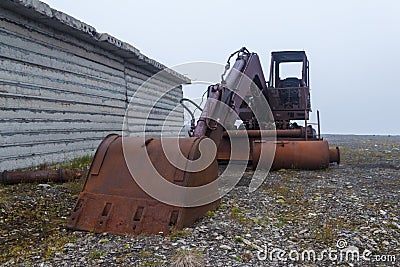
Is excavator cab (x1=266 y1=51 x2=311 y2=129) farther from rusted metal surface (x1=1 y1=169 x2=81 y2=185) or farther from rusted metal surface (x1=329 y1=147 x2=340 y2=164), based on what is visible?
rusted metal surface (x1=1 y1=169 x2=81 y2=185)

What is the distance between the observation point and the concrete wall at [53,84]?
19.5 feet

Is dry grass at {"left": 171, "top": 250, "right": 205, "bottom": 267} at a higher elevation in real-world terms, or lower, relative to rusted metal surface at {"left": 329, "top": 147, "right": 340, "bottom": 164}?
lower

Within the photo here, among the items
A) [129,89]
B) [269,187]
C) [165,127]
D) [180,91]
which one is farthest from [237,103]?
[180,91]

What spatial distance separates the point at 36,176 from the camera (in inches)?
212

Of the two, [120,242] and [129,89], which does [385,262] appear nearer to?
[120,242]

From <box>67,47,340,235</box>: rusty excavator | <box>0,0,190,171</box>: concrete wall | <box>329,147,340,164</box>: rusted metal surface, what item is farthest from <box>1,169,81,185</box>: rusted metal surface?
<box>329,147,340,164</box>: rusted metal surface

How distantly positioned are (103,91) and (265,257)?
283 inches

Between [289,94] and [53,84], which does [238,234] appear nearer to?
[53,84]

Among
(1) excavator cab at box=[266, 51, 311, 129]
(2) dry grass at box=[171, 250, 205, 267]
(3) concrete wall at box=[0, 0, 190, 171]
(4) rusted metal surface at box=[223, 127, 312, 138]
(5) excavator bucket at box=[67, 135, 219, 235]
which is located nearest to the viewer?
(2) dry grass at box=[171, 250, 205, 267]

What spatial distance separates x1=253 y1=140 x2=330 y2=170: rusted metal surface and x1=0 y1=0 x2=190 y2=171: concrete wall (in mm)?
3794

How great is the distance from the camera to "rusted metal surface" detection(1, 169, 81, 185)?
17.2 ft

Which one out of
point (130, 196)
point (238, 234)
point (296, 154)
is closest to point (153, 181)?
point (130, 196)

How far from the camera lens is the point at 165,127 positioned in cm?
1417

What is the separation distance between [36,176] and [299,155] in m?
4.58
